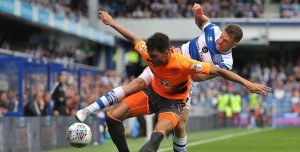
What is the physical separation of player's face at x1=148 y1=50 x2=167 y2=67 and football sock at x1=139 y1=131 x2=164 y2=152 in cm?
97

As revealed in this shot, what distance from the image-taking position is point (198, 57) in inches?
478

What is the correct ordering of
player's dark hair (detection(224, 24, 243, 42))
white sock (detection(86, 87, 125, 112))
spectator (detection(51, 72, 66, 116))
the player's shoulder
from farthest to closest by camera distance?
spectator (detection(51, 72, 66, 116)) → player's dark hair (detection(224, 24, 243, 42)) → white sock (detection(86, 87, 125, 112)) → the player's shoulder

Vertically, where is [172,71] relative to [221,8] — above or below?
below

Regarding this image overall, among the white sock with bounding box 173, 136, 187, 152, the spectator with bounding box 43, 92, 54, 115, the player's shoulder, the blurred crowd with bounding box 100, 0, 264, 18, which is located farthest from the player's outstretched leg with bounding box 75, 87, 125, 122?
the blurred crowd with bounding box 100, 0, 264, 18

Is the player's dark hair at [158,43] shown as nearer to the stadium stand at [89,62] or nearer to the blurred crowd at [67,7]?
the stadium stand at [89,62]

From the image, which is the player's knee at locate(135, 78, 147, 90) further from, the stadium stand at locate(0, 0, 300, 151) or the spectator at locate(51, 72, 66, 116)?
the spectator at locate(51, 72, 66, 116)

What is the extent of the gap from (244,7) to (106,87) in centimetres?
1898

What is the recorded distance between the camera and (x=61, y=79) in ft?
65.3

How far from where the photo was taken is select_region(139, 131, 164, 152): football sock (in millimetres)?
9703

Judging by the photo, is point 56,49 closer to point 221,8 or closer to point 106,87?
point 106,87

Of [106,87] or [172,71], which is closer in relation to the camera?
[172,71]

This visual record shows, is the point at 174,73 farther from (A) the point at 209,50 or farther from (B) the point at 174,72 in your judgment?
(A) the point at 209,50

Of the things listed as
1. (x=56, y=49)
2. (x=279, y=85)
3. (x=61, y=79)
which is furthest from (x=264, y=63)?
(x=61, y=79)

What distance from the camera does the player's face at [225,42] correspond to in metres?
11.6
